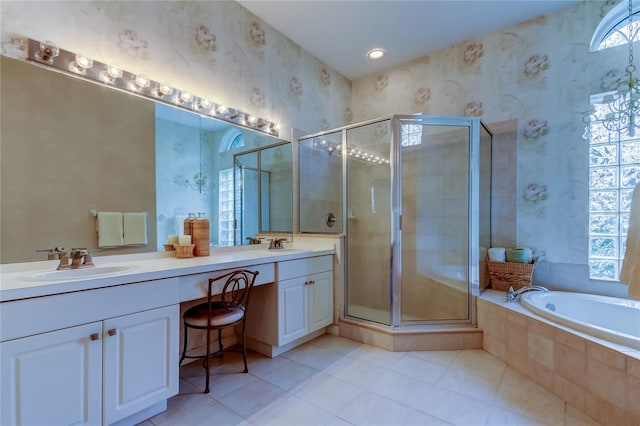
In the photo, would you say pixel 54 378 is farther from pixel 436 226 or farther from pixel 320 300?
pixel 436 226

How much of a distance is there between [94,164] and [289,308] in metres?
1.52

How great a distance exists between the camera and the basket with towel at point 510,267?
2414mm

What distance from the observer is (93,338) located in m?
1.17

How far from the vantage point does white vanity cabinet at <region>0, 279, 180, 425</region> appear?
3.33ft

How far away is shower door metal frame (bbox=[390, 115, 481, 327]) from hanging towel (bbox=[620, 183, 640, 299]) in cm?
102

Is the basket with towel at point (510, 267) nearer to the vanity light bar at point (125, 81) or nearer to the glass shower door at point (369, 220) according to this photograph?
the glass shower door at point (369, 220)

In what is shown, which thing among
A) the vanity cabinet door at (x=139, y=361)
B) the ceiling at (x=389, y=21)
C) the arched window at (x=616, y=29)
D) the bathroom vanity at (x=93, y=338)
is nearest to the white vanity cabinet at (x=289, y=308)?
the bathroom vanity at (x=93, y=338)

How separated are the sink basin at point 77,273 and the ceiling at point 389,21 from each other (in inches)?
87.9

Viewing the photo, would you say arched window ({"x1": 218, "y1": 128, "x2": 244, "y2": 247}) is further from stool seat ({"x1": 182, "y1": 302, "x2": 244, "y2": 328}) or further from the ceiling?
the ceiling

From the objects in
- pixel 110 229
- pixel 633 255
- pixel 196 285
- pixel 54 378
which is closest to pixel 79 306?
pixel 54 378

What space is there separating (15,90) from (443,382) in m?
2.82

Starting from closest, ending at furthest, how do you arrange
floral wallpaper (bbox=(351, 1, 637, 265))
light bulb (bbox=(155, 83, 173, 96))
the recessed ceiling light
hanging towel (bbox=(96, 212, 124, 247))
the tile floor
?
the tile floor → hanging towel (bbox=(96, 212, 124, 247)) → light bulb (bbox=(155, 83, 173, 96)) → floral wallpaper (bbox=(351, 1, 637, 265)) → the recessed ceiling light

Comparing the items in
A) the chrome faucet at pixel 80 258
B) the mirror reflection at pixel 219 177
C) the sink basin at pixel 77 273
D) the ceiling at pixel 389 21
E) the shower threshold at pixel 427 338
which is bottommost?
the shower threshold at pixel 427 338

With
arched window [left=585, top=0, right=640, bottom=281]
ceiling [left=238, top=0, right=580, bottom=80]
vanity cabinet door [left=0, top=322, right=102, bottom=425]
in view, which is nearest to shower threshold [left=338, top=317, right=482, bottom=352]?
arched window [left=585, top=0, right=640, bottom=281]
